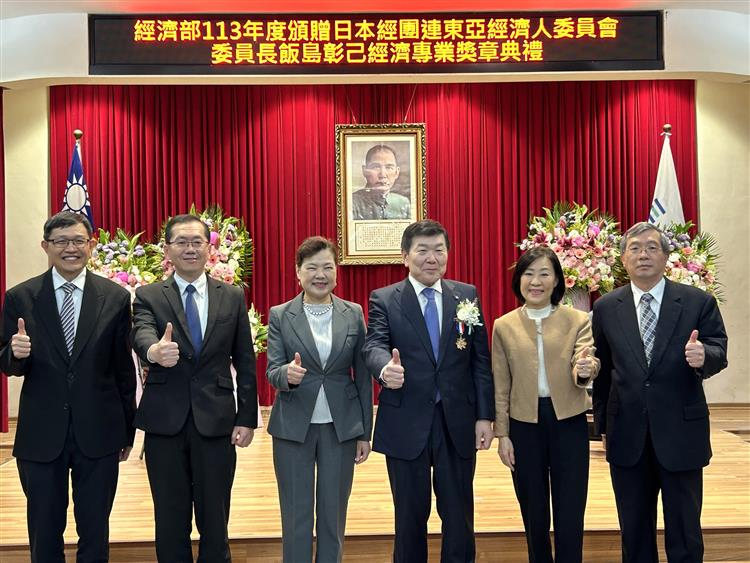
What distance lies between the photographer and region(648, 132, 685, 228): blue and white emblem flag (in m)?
6.32

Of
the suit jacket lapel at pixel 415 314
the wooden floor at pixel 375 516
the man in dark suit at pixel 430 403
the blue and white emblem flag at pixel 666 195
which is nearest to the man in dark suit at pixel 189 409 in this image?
the man in dark suit at pixel 430 403

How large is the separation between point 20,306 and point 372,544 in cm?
184

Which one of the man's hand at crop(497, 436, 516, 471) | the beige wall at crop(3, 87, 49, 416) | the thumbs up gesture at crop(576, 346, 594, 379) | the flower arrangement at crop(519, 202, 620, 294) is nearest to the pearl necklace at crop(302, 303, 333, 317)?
the man's hand at crop(497, 436, 516, 471)

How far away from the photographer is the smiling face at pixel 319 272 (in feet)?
10.3

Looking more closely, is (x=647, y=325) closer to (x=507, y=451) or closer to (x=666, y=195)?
(x=507, y=451)

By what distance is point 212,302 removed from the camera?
3.14 meters

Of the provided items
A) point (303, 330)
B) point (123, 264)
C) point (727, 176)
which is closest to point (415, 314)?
point (303, 330)

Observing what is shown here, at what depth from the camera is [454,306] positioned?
3.13m

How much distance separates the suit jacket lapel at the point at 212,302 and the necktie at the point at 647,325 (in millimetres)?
1593

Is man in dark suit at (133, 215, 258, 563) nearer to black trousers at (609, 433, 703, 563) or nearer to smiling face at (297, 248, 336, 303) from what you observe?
smiling face at (297, 248, 336, 303)

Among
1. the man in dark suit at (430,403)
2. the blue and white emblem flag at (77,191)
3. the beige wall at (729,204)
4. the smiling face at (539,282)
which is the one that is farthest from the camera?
the beige wall at (729,204)

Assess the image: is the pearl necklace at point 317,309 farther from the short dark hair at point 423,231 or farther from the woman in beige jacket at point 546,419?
the woman in beige jacket at point 546,419

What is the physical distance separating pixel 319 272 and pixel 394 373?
0.52 meters

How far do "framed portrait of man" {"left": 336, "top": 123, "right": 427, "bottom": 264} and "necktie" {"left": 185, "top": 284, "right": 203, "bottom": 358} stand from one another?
→ 3.83 meters
